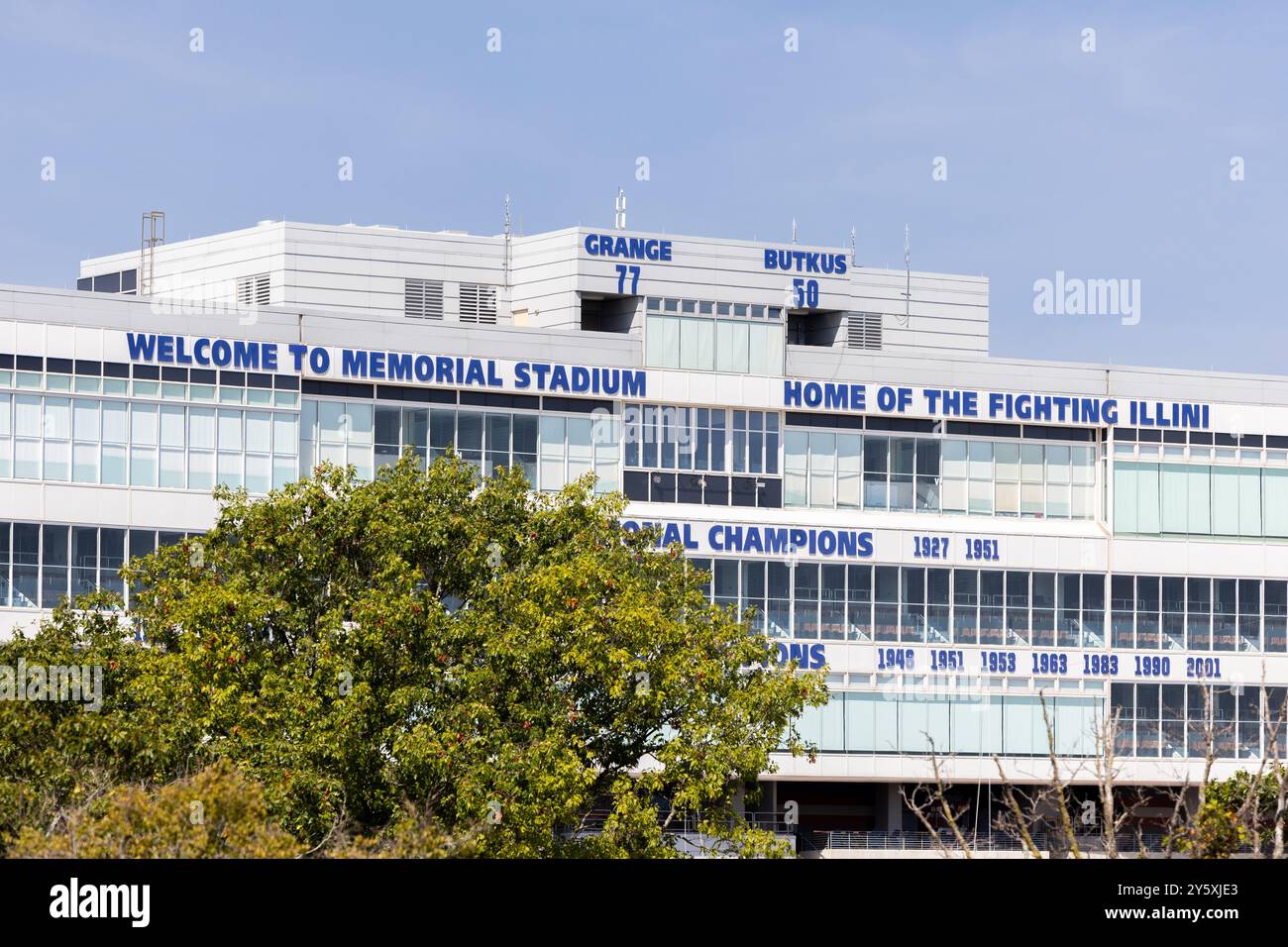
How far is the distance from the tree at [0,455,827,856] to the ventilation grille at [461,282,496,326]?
32.0 metres

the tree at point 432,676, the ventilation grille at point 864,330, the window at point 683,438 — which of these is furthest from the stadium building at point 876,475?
the tree at point 432,676

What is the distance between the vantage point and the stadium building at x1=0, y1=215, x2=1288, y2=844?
68625mm

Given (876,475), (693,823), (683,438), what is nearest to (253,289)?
(683,438)

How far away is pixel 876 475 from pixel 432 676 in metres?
30.9

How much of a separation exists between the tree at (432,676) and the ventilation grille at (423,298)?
32703mm

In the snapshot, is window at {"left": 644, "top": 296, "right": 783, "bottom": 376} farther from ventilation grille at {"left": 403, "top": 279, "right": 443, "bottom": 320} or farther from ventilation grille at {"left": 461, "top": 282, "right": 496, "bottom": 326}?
ventilation grille at {"left": 403, "top": 279, "right": 443, "bottom": 320}

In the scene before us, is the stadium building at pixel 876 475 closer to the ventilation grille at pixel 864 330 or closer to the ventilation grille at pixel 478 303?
the ventilation grille at pixel 478 303

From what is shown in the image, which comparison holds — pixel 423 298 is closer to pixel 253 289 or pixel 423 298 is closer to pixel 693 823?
pixel 253 289

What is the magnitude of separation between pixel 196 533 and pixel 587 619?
21.6 meters

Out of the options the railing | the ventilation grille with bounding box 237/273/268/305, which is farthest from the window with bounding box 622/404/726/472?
the ventilation grille with bounding box 237/273/268/305

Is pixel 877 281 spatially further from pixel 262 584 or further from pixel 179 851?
pixel 179 851

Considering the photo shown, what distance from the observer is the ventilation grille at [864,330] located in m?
82.9

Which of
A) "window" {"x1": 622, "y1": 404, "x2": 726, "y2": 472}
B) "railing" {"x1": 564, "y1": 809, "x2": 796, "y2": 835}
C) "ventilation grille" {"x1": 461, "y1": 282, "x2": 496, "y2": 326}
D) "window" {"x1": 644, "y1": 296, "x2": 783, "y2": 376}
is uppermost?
"ventilation grille" {"x1": 461, "y1": 282, "x2": 496, "y2": 326}

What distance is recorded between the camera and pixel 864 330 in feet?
275
